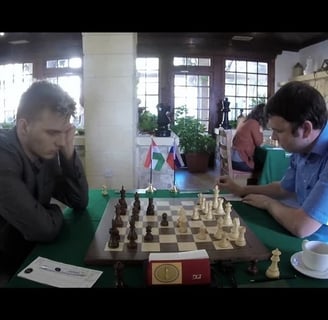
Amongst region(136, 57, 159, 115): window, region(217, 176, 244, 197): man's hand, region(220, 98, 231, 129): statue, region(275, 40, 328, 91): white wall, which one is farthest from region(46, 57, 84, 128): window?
region(217, 176, 244, 197): man's hand

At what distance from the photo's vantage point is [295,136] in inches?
52.4

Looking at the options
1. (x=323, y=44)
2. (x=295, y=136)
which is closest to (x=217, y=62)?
(x=323, y=44)

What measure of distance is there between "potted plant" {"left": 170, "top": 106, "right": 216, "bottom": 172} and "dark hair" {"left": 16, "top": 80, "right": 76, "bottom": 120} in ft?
14.9

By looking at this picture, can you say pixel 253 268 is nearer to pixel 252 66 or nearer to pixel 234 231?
pixel 234 231

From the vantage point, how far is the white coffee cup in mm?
834

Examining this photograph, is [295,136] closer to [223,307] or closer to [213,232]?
[213,232]

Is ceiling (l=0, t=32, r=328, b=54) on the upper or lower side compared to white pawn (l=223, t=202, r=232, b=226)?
upper

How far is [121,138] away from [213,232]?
1.91 m

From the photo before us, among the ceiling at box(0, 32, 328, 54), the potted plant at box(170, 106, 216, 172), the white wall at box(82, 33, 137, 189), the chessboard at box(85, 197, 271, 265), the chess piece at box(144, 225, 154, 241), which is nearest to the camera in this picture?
the chessboard at box(85, 197, 271, 265)

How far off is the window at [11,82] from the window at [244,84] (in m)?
3.84

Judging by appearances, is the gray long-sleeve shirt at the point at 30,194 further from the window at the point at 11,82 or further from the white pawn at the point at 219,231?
the window at the point at 11,82

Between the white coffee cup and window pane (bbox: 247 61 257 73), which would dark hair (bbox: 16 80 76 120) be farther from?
window pane (bbox: 247 61 257 73)

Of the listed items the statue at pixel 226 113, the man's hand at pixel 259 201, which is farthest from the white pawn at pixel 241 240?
the statue at pixel 226 113
